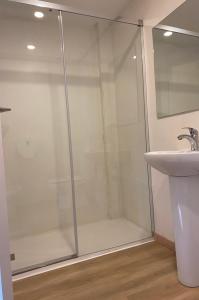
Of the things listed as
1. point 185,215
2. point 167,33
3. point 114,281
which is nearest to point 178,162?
point 185,215

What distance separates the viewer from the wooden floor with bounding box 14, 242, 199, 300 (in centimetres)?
134

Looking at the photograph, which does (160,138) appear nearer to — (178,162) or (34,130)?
(178,162)

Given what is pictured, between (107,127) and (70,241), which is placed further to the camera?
(107,127)

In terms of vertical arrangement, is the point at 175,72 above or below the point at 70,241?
above

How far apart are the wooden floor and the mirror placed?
1132 millimetres

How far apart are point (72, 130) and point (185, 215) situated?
1296 millimetres

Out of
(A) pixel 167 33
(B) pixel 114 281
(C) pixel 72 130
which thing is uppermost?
(A) pixel 167 33

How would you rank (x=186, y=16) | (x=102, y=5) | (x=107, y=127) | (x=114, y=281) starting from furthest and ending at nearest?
(x=107, y=127)
(x=102, y=5)
(x=186, y=16)
(x=114, y=281)

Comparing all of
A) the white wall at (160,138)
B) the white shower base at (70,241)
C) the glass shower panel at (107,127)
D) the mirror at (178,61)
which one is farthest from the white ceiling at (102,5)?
the white shower base at (70,241)

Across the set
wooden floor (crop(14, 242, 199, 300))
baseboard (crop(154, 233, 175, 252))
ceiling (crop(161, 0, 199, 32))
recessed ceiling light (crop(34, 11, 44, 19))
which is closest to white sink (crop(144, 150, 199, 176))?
wooden floor (crop(14, 242, 199, 300))

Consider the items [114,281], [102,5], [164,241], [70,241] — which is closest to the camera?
[114,281]

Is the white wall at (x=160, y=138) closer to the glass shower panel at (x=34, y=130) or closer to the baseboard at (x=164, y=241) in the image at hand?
the baseboard at (x=164, y=241)

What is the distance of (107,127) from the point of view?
2.38 m

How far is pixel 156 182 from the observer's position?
6.66ft
